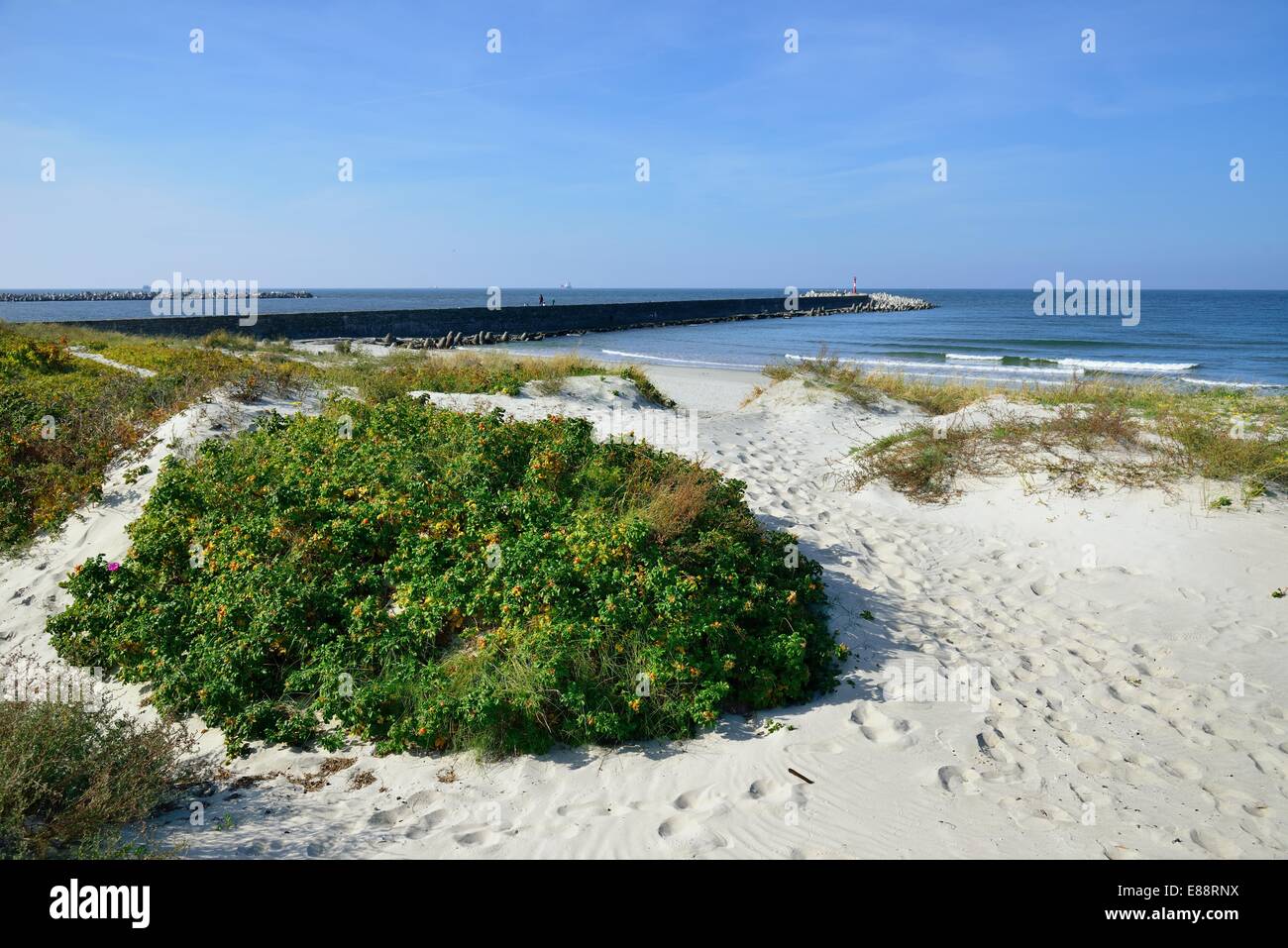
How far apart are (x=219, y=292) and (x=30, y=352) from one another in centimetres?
4712

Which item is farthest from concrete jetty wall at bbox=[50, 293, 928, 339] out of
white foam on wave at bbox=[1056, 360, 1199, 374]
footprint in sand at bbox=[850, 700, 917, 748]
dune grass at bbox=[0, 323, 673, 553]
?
footprint in sand at bbox=[850, 700, 917, 748]

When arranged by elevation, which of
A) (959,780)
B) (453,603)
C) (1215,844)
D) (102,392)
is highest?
(102,392)

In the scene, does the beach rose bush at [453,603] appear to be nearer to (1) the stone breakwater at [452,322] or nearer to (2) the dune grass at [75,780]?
(2) the dune grass at [75,780]

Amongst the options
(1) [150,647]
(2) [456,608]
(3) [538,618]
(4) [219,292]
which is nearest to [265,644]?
(1) [150,647]

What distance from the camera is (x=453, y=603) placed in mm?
5570

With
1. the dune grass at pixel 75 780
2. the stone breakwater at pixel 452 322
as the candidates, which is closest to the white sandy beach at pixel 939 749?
the dune grass at pixel 75 780

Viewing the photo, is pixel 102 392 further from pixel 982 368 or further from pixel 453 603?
pixel 982 368

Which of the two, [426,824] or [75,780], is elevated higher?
[75,780]

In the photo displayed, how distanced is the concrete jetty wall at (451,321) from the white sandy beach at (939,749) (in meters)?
29.8

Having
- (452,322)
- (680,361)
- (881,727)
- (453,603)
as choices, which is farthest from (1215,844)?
(452,322)

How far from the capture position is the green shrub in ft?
11.6

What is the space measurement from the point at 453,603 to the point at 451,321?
43120 mm

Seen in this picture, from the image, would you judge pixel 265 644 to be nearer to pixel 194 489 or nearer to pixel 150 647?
pixel 150 647

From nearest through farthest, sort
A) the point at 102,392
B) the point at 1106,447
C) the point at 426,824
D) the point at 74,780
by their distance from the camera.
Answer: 1. the point at 74,780
2. the point at 426,824
3. the point at 1106,447
4. the point at 102,392
